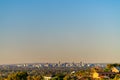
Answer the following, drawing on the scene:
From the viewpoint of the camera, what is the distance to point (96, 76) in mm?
66875

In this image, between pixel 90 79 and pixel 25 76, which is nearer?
pixel 90 79

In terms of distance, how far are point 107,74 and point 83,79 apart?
26.0 ft

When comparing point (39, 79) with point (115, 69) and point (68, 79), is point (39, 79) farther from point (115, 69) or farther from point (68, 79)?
point (115, 69)

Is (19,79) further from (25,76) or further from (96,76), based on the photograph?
(96,76)

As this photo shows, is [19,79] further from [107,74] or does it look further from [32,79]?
[107,74]

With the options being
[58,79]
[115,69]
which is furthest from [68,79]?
[115,69]

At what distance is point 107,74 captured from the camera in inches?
2687

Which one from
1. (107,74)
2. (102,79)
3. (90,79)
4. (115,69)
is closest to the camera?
(102,79)

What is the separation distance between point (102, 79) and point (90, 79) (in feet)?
15.5

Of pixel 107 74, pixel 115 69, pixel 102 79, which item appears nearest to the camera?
pixel 102 79

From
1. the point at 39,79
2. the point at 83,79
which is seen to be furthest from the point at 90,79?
the point at 39,79

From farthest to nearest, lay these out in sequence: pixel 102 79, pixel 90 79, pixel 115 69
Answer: pixel 115 69, pixel 90 79, pixel 102 79

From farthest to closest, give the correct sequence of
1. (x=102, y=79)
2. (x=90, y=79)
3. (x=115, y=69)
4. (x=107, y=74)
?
(x=115, y=69), (x=107, y=74), (x=90, y=79), (x=102, y=79)

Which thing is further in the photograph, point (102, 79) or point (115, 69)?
point (115, 69)
